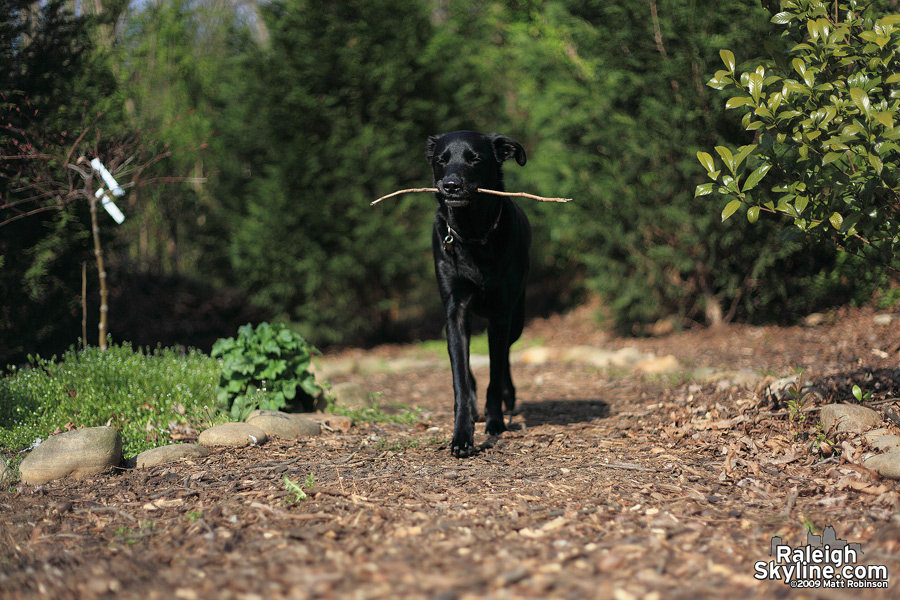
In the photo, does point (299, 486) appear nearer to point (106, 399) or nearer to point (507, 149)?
point (106, 399)

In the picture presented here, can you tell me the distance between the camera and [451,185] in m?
3.70

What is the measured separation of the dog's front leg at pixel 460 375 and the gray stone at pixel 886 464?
6.09 ft

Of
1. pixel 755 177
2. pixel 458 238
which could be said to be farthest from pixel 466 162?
pixel 755 177

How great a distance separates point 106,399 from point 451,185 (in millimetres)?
2674

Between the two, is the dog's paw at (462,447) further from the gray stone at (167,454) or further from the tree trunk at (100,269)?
the tree trunk at (100,269)

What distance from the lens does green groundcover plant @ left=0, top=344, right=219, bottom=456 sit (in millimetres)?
4137

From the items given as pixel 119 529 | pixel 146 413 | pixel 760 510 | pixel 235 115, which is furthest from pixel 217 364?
pixel 235 115

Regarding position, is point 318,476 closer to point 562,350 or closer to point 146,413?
point 146,413

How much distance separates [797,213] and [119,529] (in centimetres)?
318

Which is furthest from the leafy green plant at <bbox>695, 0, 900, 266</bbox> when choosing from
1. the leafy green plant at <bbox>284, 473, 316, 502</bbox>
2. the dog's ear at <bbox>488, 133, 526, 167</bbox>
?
the leafy green plant at <bbox>284, 473, 316, 502</bbox>

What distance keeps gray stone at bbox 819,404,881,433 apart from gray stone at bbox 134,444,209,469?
3274mm

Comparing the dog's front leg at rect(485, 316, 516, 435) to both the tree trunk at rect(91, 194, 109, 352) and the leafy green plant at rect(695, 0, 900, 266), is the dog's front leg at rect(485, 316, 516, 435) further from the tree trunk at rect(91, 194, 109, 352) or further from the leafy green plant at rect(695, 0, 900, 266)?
the tree trunk at rect(91, 194, 109, 352)

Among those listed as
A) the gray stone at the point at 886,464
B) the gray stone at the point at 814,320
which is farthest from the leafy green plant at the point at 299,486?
the gray stone at the point at 814,320

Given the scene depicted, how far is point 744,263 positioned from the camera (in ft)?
25.2
